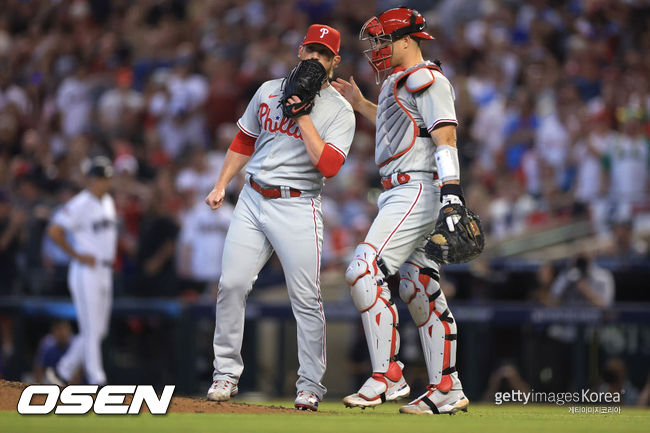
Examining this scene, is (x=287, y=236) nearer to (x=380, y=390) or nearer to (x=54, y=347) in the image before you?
(x=380, y=390)

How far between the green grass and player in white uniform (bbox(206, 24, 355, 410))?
0.50 metres

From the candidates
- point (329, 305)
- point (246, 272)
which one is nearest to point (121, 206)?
point (329, 305)

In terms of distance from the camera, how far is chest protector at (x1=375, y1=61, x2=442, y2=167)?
586cm

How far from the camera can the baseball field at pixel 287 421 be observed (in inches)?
184

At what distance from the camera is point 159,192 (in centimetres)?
1235

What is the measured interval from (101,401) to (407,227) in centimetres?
186

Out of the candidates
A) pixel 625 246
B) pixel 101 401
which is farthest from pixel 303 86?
pixel 625 246

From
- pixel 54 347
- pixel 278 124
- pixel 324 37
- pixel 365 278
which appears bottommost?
pixel 54 347

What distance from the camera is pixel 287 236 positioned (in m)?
6.00

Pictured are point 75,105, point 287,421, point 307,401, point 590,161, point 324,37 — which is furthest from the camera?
point 75,105

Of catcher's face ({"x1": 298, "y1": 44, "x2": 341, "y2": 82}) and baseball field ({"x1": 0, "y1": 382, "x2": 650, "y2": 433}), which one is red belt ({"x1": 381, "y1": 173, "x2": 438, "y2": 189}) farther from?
baseball field ({"x1": 0, "y1": 382, "x2": 650, "y2": 433})

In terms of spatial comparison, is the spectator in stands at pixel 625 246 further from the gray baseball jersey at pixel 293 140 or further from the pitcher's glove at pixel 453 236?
the pitcher's glove at pixel 453 236

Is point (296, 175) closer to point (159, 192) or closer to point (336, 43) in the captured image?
point (336, 43)

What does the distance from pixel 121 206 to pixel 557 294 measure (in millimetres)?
5355
